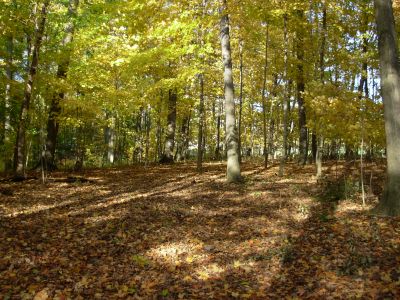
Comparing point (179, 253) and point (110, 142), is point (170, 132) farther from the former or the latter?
point (179, 253)

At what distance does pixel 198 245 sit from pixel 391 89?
5454mm

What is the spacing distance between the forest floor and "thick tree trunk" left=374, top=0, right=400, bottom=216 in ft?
2.45

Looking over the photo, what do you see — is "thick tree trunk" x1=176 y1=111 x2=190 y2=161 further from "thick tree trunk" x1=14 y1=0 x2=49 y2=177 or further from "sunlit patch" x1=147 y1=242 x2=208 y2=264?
"sunlit patch" x1=147 y1=242 x2=208 y2=264

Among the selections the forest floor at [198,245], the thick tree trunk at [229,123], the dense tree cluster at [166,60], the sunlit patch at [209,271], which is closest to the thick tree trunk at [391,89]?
the forest floor at [198,245]

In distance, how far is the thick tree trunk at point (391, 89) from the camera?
777 centimetres

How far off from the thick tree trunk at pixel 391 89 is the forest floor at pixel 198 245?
0.75 m

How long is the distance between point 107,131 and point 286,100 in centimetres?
2073

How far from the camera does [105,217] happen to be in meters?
Answer: 9.26

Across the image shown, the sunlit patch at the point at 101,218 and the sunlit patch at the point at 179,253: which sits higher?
the sunlit patch at the point at 101,218

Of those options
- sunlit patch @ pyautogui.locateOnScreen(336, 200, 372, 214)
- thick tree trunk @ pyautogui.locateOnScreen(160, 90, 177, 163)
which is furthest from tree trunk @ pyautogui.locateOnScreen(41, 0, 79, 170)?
sunlit patch @ pyautogui.locateOnScreen(336, 200, 372, 214)

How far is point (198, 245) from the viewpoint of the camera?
7.55 metres

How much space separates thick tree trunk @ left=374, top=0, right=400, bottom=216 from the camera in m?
7.77

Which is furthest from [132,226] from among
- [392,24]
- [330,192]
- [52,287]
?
[392,24]

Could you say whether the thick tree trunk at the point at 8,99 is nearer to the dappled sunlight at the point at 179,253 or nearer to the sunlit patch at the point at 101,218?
the sunlit patch at the point at 101,218
